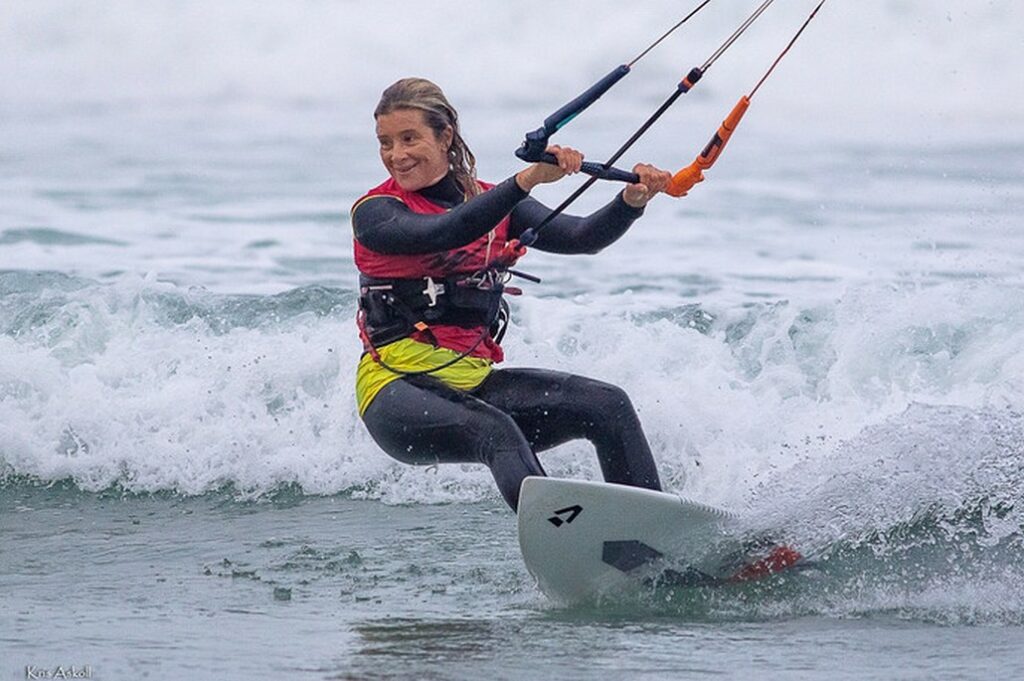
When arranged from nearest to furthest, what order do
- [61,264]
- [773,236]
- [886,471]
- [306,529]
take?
[886,471] < [306,529] < [61,264] < [773,236]

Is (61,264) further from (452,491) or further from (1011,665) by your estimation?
(1011,665)

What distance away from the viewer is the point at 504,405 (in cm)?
597

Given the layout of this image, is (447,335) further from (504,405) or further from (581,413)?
(581,413)

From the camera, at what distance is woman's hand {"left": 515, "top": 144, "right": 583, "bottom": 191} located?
17.4 ft

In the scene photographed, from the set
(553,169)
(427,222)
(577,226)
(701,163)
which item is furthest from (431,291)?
(701,163)

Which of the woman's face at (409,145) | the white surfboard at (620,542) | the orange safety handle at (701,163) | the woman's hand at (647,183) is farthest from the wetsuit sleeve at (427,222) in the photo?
the white surfboard at (620,542)

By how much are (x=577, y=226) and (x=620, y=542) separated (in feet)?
3.33

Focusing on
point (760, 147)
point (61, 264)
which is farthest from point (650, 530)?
point (760, 147)

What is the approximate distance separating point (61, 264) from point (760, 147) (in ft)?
36.4

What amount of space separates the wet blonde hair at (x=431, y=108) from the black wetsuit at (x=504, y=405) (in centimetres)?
4

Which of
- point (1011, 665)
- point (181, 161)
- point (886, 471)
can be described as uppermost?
point (181, 161)

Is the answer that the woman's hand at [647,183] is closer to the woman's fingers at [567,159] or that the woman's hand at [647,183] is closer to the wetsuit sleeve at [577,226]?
the wetsuit sleeve at [577,226]

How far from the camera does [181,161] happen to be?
78.8ft

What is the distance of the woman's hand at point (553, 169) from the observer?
5.31 meters
